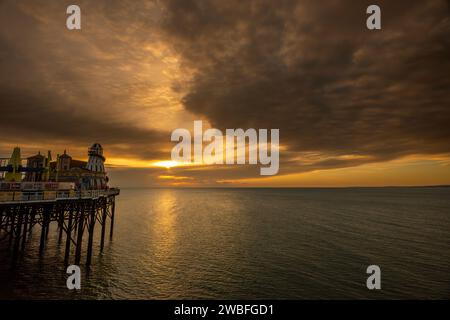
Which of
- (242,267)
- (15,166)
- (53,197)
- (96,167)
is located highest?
(96,167)

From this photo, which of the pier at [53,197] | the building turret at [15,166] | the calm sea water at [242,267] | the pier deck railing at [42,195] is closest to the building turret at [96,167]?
the pier at [53,197]

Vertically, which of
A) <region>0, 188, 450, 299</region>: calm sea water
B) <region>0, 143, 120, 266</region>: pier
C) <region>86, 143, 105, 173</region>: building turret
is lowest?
<region>0, 188, 450, 299</region>: calm sea water

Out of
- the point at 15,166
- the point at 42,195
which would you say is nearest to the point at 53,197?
the point at 42,195

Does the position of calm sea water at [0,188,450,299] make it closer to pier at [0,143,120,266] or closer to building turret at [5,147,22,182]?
pier at [0,143,120,266]

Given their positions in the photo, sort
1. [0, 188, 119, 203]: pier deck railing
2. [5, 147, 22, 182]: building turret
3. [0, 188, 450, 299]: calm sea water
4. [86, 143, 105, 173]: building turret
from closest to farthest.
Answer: [0, 188, 119, 203]: pier deck railing
[0, 188, 450, 299]: calm sea water
[5, 147, 22, 182]: building turret
[86, 143, 105, 173]: building turret

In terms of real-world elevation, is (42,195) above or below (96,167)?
below

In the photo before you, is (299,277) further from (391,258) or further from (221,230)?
(221,230)

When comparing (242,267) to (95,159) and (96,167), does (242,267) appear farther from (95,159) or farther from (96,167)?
(95,159)

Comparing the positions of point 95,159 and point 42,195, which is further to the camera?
point 95,159

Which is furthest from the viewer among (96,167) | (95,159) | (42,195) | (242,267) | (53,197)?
(95,159)

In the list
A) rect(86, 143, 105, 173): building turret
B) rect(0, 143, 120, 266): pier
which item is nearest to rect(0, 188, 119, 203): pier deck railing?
rect(0, 143, 120, 266): pier

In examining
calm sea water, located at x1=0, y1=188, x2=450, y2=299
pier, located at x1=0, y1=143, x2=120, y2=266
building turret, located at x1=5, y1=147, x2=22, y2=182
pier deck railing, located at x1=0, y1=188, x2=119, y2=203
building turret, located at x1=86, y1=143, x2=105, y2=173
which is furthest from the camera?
building turret, located at x1=86, y1=143, x2=105, y2=173

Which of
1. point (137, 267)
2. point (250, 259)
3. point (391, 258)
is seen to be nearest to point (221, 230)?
point (250, 259)
